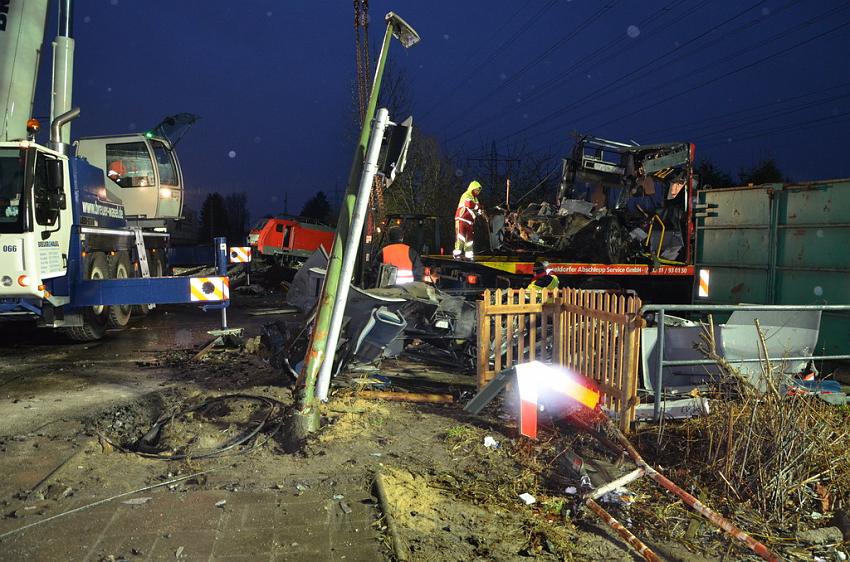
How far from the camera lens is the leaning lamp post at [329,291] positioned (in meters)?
4.91

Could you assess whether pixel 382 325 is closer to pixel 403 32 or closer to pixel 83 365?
pixel 403 32

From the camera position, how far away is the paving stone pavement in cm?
324

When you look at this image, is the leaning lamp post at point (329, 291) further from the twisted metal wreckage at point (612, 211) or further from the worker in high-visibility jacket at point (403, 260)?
the twisted metal wreckage at point (612, 211)

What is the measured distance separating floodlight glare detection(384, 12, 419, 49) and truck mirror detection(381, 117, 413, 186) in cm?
81

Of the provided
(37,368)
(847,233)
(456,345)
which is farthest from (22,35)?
(847,233)

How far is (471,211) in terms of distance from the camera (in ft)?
38.9

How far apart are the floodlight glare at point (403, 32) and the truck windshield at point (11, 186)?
209 inches

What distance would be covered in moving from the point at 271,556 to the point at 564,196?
32.2 ft

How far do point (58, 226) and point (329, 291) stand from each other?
512 centimetres

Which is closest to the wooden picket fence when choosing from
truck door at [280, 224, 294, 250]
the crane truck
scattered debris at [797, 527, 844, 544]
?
scattered debris at [797, 527, 844, 544]

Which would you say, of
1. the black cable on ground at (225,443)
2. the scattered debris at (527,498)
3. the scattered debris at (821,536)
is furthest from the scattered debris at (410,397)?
the scattered debris at (821,536)

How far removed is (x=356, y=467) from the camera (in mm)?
4402

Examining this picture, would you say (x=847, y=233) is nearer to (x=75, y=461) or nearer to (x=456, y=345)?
(x=456, y=345)

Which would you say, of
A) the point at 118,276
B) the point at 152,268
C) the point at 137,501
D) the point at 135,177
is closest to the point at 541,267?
the point at 118,276
